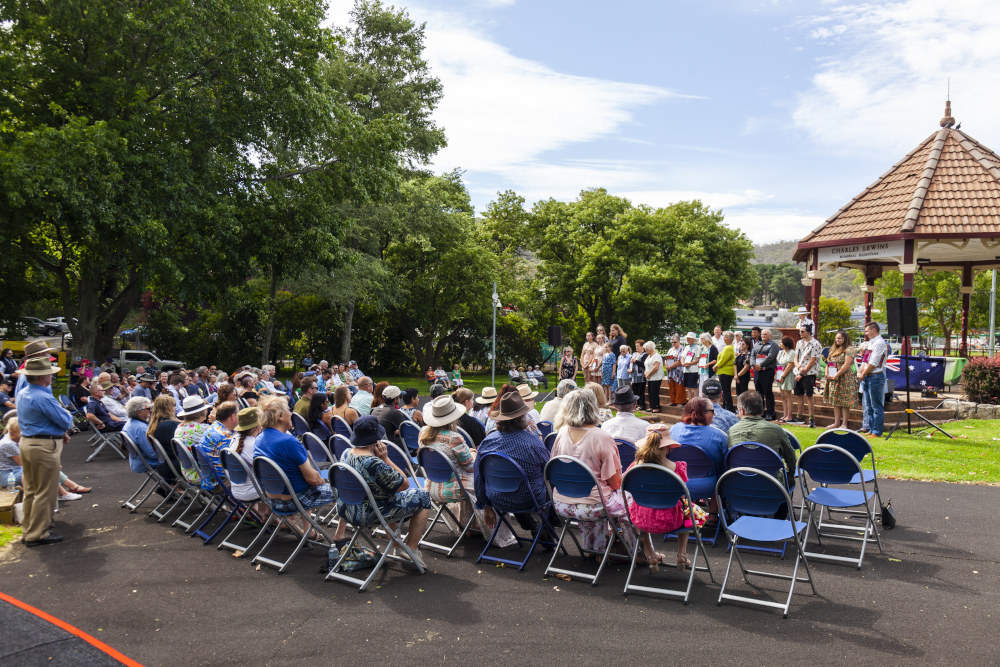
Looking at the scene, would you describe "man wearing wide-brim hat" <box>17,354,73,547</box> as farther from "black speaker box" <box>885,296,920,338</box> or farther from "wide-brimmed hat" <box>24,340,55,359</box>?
"black speaker box" <box>885,296,920,338</box>

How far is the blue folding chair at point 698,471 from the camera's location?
5.64 m

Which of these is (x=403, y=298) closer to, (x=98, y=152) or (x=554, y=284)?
(x=554, y=284)

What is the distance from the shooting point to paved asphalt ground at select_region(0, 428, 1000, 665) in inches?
158

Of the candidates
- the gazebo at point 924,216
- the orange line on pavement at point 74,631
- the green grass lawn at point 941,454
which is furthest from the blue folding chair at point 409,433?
the gazebo at point 924,216

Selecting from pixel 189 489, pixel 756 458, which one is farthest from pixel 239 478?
pixel 756 458

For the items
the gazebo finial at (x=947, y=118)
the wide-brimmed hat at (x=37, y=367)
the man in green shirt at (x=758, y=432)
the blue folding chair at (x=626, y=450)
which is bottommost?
the blue folding chair at (x=626, y=450)

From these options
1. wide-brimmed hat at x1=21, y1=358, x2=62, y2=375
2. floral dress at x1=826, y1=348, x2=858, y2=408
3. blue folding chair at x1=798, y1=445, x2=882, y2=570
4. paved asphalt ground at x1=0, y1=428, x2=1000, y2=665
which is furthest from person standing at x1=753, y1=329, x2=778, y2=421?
wide-brimmed hat at x1=21, y1=358, x2=62, y2=375

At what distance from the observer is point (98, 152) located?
44.7ft

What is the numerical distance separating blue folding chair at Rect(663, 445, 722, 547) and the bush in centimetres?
1212

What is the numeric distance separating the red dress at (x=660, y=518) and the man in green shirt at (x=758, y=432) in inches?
35.0

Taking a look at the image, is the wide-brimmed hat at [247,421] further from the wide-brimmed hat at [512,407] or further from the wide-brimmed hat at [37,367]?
the wide-brimmed hat at [512,407]

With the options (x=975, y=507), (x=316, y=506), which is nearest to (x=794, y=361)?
(x=975, y=507)

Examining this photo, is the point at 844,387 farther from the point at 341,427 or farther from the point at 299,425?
the point at 299,425

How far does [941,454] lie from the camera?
32.9 ft
